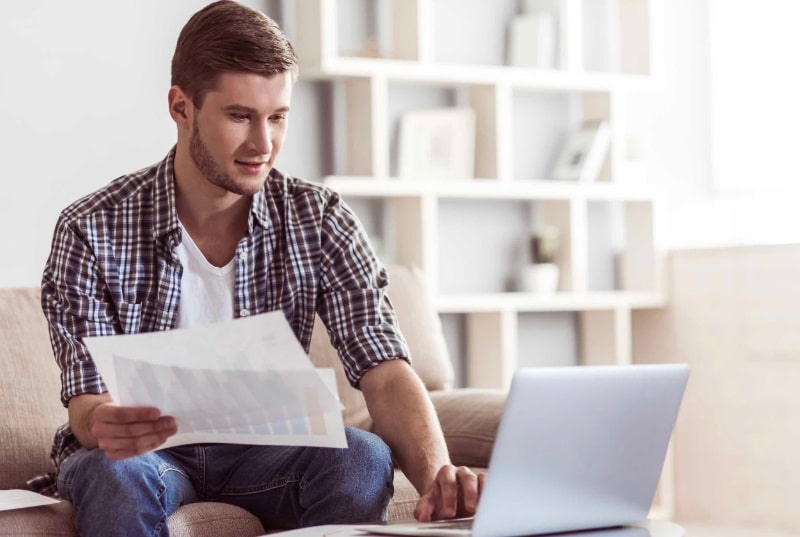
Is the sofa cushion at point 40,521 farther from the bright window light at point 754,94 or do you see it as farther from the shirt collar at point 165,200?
the bright window light at point 754,94

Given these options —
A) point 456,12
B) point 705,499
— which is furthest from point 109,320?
point 705,499

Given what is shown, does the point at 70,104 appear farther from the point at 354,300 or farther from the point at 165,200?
the point at 354,300

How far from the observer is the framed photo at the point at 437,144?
3484mm

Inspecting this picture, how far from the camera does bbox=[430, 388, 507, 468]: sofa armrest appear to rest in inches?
89.7

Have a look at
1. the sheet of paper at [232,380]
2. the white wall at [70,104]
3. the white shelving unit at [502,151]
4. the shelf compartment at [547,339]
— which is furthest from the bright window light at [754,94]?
the sheet of paper at [232,380]

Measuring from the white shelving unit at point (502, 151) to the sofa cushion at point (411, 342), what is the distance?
0.57 m

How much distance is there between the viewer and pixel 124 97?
10.1 ft

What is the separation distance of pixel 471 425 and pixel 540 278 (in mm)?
1374

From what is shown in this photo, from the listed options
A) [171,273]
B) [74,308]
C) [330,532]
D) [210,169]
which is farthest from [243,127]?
[330,532]

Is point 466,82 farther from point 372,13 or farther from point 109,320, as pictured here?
point 109,320

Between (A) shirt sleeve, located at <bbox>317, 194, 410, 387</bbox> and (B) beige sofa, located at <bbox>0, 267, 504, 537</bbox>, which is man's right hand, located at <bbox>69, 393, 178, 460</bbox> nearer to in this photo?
(B) beige sofa, located at <bbox>0, 267, 504, 537</bbox>

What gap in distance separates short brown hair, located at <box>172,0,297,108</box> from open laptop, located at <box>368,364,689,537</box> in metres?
0.77

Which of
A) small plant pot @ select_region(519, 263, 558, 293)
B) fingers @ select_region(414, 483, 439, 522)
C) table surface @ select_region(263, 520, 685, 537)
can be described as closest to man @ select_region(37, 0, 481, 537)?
fingers @ select_region(414, 483, 439, 522)

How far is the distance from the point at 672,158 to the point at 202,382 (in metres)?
2.97
